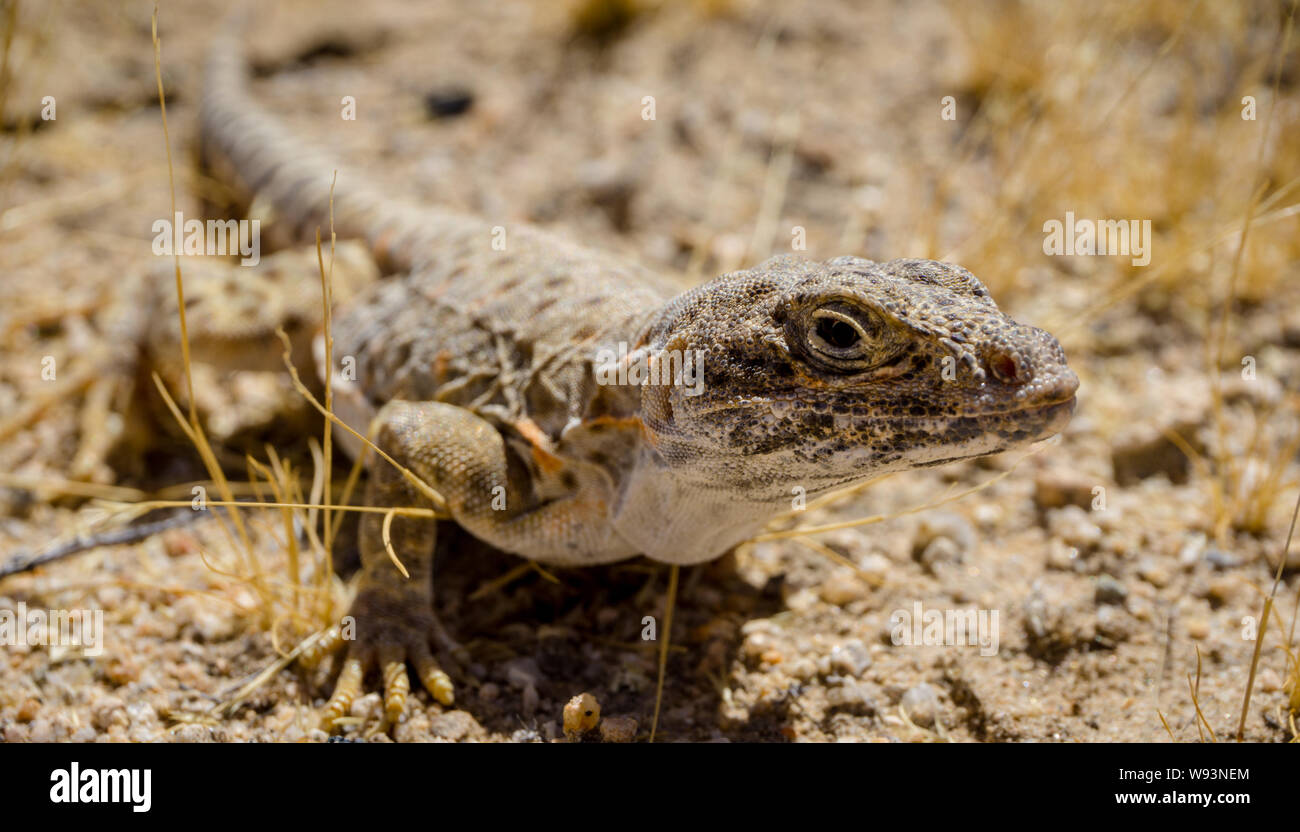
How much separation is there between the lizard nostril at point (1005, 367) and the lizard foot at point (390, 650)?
88.0 inches

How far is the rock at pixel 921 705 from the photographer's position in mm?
3502

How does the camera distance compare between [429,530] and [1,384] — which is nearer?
[429,530]

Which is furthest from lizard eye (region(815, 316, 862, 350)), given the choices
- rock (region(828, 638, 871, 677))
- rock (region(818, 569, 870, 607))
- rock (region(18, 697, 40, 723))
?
rock (region(18, 697, 40, 723))

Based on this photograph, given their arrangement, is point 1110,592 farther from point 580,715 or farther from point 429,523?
point 429,523

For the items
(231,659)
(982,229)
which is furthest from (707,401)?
(982,229)

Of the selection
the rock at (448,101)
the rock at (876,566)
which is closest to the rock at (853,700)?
the rock at (876,566)

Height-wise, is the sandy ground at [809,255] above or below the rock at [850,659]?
above

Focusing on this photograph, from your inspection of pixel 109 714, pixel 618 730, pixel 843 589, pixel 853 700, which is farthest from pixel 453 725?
pixel 843 589

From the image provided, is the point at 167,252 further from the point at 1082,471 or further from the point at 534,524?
the point at 1082,471

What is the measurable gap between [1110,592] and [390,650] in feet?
9.63

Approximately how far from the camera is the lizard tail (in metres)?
5.16

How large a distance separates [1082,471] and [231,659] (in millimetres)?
4009

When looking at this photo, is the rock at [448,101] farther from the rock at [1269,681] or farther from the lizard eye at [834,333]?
the rock at [1269,681]

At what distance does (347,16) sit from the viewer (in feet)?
29.5
